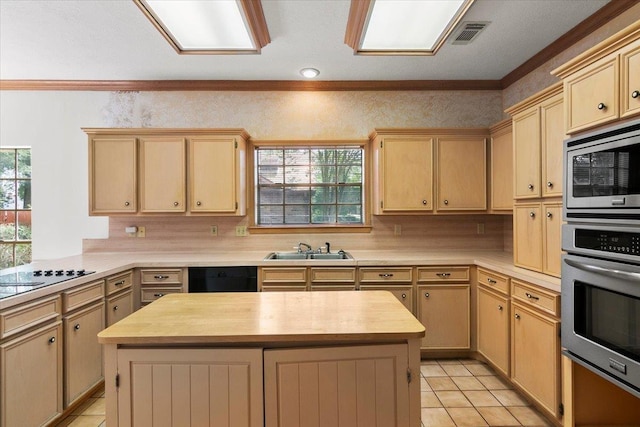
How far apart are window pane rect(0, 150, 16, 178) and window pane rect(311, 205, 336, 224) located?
326 centimetres

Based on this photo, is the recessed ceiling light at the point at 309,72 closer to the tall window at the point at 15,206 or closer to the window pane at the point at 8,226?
the tall window at the point at 15,206

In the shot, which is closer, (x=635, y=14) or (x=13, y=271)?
(x=635, y=14)

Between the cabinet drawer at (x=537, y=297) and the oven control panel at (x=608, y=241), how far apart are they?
457mm

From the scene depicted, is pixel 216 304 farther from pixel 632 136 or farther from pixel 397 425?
pixel 632 136

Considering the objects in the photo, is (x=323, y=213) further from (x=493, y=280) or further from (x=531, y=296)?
(x=531, y=296)

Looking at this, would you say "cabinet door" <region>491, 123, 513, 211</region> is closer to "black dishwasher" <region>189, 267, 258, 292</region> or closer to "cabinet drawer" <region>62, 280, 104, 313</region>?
"black dishwasher" <region>189, 267, 258, 292</region>

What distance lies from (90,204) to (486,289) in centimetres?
375

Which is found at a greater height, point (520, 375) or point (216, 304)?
point (216, 304)

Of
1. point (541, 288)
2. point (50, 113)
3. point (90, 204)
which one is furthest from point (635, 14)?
point (50, 113)

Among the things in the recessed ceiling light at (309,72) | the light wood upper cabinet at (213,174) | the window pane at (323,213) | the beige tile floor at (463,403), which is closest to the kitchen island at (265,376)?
the beige tile floor at (463,403)

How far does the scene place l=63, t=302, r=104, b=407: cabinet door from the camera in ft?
7.29

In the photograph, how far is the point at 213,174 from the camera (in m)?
3.28

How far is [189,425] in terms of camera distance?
1.34 meters

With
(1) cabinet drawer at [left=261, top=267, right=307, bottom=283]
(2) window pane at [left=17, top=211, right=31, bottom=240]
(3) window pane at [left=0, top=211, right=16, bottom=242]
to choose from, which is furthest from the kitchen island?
(3) window pane at [left=0, top=211, right=16, bottom=242]
